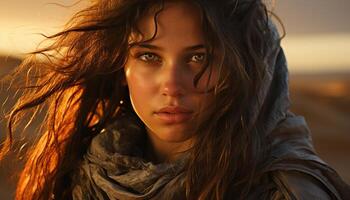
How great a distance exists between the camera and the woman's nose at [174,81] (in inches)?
68.6

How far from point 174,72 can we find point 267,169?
0.88 feet

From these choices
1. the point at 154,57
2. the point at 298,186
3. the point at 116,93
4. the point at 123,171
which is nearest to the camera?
the point at 298,186

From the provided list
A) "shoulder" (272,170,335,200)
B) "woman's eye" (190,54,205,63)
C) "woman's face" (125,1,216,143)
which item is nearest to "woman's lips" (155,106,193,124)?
"woman's face" (125,1,216,143)

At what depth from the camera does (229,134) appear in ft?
5.89

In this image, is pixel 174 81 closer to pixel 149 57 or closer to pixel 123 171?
pixel 149 57

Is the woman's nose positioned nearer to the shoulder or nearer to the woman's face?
the woman's face

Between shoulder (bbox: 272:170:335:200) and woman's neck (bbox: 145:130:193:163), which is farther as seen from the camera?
woman's neck (bbox: 145:130:193:163)

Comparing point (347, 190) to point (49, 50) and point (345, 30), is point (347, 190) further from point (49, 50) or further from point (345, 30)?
point (345, 30)

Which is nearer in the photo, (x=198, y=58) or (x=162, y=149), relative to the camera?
(x=198, y=58)

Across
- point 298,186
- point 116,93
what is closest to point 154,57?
point 116,93

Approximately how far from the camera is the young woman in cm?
176

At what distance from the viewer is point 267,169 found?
1.75 metres

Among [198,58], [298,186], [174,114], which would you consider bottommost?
[298,186]

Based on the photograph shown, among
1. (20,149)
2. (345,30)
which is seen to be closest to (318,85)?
(345,30)
